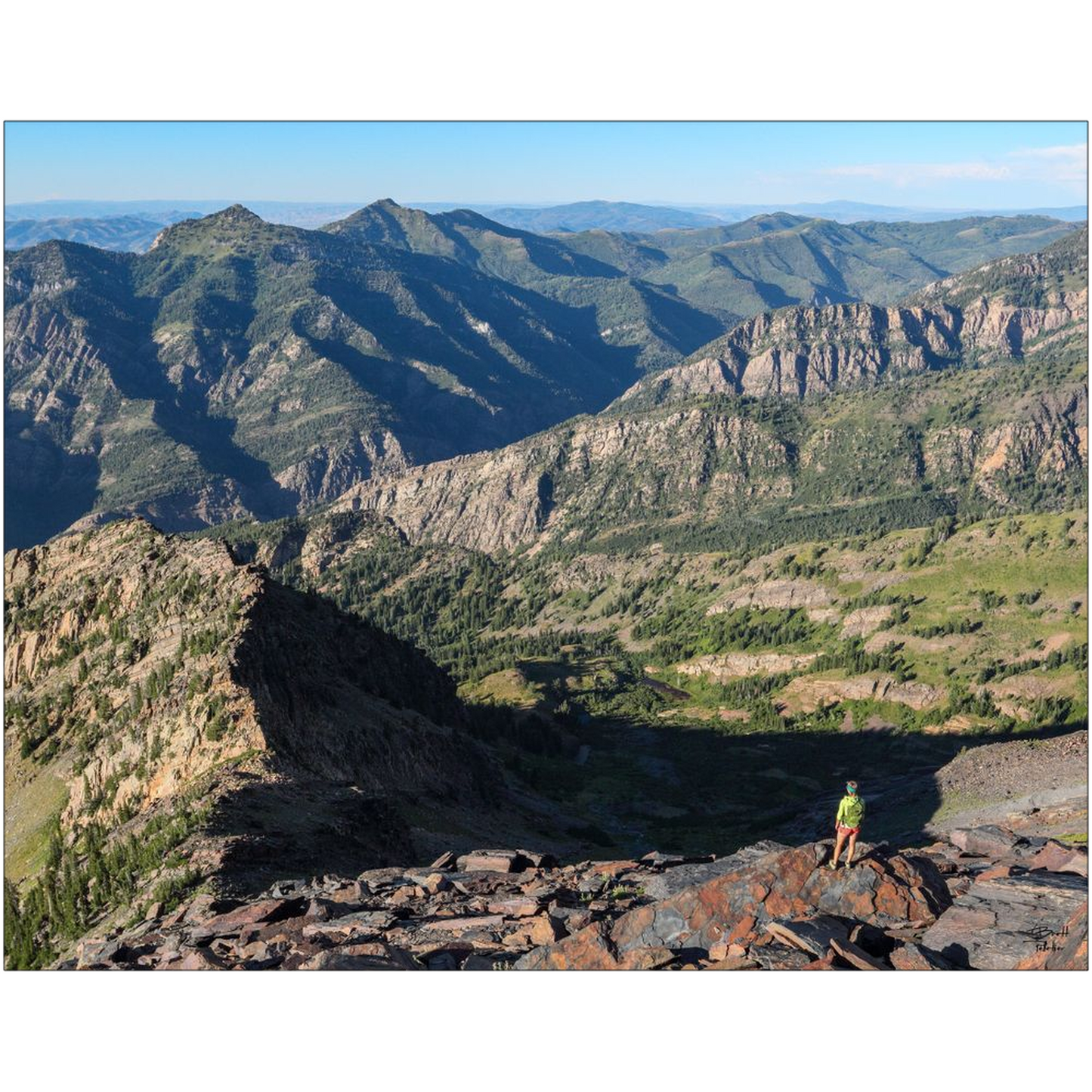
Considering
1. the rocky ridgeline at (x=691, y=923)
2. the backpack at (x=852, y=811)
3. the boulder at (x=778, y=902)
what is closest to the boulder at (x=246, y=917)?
the rocky ridgeline at (x=691, y=923)

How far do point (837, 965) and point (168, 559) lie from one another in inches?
4171

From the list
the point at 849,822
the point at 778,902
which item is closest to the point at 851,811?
the point at 849,822

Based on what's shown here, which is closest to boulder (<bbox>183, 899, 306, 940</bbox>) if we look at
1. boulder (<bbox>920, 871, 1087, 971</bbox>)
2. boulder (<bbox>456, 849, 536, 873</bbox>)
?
boulder (<bbox>456, 849, 536, 873</bbox>)

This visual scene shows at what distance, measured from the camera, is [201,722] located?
96000 mm

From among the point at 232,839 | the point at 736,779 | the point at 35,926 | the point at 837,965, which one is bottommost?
the point at 736,779

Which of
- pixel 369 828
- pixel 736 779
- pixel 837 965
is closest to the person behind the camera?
pixel 837 965

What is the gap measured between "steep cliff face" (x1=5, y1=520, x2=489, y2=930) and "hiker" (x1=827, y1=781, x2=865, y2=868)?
1456 inches

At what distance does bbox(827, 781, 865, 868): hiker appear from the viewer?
5097 cm

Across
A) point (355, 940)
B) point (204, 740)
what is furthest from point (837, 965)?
point (204, 740)

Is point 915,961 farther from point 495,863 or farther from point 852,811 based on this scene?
point 495,863

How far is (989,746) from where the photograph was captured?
14800cm

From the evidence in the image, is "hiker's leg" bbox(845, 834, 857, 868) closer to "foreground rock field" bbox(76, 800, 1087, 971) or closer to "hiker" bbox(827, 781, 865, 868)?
"hiker" bbox(827, 781, 865, 868)

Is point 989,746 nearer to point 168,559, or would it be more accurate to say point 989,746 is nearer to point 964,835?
point 964,835

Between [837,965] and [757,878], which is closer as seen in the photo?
[837,965]
